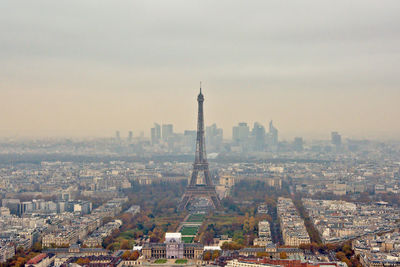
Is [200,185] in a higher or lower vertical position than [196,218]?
higher

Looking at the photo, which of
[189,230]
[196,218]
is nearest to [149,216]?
[196,218]

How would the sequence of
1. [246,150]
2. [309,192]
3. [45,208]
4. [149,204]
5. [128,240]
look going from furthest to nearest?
1. [246,150]
2. [309,192]
3. [149,204]
4. [45,208]
5. [128,240]

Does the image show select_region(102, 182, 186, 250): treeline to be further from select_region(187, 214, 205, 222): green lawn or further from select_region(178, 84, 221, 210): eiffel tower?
select_region(178, 84, 221, 210): eiffel tower

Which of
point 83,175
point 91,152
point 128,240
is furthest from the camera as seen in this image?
point 91,152

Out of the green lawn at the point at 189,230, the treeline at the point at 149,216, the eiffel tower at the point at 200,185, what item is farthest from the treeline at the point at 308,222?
the treeline at the point at 149,216

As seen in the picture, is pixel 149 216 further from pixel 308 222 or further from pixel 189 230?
pixel 308 222

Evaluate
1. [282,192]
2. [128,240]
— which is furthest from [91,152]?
[128,240]

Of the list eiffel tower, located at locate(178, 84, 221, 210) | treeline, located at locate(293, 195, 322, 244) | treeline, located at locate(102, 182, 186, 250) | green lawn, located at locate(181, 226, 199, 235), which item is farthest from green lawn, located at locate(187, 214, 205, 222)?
treeline, located at locate(293, 195, 322, 244)

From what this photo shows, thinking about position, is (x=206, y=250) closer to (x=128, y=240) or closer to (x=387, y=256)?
(x=128, y=240)
